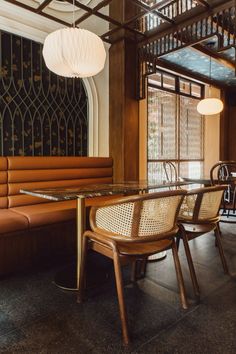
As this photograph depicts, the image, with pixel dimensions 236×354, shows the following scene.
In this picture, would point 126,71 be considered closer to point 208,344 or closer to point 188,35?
point 188,35

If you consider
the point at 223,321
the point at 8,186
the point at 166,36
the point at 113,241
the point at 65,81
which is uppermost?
the point at 166,36

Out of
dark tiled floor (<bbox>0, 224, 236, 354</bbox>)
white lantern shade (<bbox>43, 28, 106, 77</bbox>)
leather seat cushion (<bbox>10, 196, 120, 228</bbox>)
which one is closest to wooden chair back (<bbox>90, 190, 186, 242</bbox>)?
dark tiled floor (<bbox>0, 224, 236, 354</bbox>)

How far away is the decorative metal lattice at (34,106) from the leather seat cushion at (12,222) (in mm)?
1045

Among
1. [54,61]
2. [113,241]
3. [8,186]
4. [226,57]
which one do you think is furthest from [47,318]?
[226,57]

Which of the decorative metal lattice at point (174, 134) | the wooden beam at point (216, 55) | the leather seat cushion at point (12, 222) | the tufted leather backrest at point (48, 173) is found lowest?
the leather seat cushion at point (12, 222)

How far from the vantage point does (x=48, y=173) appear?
2914 millimetres

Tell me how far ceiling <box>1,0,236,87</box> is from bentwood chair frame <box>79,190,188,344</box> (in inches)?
84.7

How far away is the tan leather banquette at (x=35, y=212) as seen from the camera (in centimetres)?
216

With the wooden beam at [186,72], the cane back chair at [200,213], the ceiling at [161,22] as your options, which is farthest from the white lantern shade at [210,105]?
the cane back chair at [200,213]

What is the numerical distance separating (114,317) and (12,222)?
108 cm

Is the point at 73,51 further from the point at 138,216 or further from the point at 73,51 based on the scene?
the point at 138,216

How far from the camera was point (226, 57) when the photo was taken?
4.68 meters

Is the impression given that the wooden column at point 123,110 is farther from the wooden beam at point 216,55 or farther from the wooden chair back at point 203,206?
the wooden chair back at point 203,206

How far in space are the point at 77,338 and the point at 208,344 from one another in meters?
0.69
